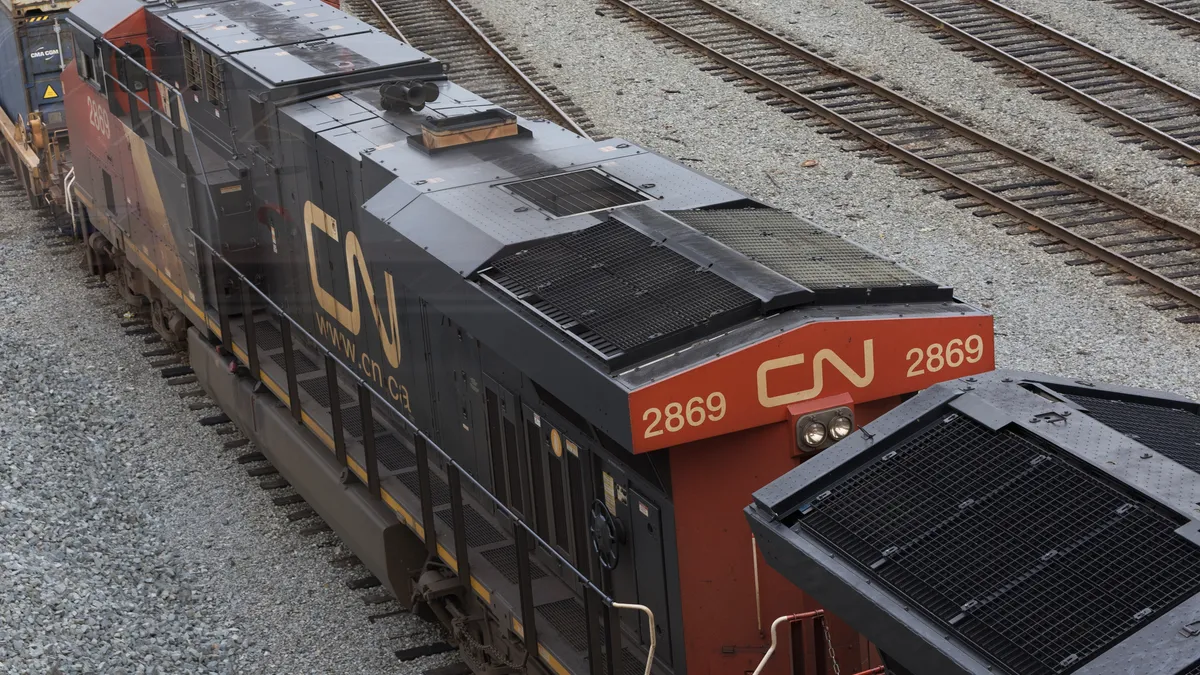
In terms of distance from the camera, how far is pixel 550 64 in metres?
18.5

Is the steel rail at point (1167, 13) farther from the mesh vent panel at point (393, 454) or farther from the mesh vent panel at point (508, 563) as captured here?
the mesh vent panel at point (508, 563)

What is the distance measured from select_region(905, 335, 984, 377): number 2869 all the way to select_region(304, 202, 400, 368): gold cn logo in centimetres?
352

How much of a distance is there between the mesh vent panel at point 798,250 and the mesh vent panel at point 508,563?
206cm

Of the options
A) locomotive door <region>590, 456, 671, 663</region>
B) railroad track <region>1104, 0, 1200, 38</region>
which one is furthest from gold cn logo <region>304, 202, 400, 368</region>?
railroad track <region>1104, 0, 1200, 38</region>

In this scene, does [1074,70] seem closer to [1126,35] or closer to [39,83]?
[1126,35]

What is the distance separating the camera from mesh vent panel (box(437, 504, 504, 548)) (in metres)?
7.90

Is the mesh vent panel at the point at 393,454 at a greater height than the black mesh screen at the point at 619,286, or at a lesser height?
lesser

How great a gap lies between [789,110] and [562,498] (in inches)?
403

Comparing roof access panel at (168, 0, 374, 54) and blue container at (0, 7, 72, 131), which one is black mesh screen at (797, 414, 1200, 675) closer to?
roof access panel at (168, 0, 374, 54)

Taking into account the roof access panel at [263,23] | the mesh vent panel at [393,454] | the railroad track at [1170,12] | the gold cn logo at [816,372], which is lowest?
the mesh vent panel at [393,454]

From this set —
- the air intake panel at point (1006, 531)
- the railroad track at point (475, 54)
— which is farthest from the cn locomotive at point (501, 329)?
the railroad track at point (475, 54)

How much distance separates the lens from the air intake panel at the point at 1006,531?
387 cm

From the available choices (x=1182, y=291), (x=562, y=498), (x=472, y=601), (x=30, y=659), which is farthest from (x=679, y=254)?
(x=1182, y=291)

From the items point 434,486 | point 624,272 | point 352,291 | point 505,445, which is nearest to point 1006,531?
point 624,272
